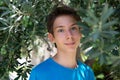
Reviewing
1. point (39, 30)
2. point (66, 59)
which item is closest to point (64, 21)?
point (66, 59)

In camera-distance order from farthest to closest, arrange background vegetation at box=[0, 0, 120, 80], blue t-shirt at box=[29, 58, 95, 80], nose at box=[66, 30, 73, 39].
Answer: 1. blue t-shirt at box=[29, 58, 95, 80]
2. nose at box=[66, 30, 73, 39]
3. background vegetation at box=[0, 0, 120, 80]

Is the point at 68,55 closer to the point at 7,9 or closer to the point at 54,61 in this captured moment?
the point at 54,61

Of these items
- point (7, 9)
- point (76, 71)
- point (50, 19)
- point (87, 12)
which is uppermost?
point (7, 9)

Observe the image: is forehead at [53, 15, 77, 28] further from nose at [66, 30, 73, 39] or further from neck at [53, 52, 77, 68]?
neck at [53, 52, 77, 68]

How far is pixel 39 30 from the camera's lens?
2.19 m

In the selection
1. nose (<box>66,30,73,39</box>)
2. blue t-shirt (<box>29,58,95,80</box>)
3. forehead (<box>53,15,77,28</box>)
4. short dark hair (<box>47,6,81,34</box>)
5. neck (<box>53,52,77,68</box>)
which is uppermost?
short dark hair (<box>47,6,81,34</box>)

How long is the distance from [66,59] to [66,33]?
9.6 inches

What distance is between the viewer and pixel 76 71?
191cm

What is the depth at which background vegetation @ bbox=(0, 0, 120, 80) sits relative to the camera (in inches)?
50.2

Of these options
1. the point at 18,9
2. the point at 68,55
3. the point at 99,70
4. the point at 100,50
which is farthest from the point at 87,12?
the point at 99,70

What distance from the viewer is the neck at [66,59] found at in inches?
74.0

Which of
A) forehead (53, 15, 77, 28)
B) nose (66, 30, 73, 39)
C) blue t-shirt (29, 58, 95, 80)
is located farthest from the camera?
blue t-shirt (29, 58, 95, 80)

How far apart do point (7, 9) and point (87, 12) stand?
868 millimetres

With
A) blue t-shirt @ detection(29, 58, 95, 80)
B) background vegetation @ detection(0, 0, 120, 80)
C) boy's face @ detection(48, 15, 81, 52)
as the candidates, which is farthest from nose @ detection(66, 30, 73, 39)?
blue t-shirt @ detection(29, 58, 95, 80)
